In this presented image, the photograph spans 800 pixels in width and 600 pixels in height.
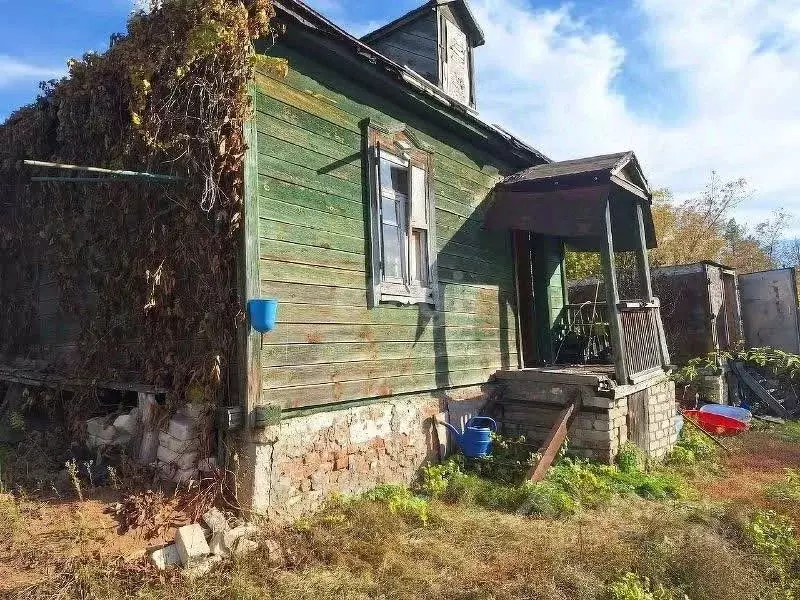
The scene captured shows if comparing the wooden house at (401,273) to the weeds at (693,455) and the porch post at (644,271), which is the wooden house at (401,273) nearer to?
the porch post at (644,271)

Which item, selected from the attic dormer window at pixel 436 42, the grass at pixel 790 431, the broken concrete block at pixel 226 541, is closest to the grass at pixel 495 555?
the broken concrete block at pixel 226 541

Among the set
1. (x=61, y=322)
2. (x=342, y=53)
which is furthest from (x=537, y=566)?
(x=61, y=322)

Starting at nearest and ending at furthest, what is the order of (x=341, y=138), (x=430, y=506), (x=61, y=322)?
(x=430, y=506) → (x=341, y=138) → (x=61, y=322)

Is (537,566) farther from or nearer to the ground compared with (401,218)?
nearer to the ground

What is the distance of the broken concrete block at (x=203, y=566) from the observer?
382 cm

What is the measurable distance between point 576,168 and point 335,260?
4129 mm

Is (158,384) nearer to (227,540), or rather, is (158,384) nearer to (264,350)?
(264,350)

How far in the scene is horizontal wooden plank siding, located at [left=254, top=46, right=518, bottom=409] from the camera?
516cm

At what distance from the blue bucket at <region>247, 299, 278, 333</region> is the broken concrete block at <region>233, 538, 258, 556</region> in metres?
1.60

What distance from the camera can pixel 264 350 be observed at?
4.92 m

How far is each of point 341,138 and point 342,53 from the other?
32.5 inches

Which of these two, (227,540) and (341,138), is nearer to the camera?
(227,540)

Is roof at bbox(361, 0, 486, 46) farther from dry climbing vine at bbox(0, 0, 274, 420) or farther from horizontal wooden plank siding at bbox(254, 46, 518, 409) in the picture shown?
dry climbing vine at bbox(0, 0, 274, 420)

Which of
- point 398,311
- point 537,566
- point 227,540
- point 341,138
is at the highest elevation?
point 341,138
